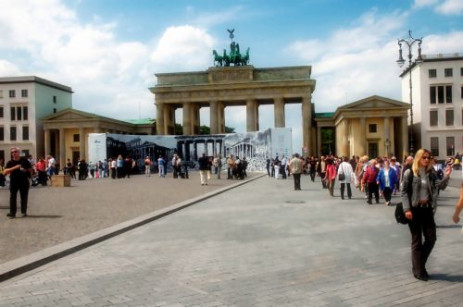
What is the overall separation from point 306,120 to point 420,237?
6381cm

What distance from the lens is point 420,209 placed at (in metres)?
6.22

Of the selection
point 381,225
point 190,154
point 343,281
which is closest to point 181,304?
point 343,281

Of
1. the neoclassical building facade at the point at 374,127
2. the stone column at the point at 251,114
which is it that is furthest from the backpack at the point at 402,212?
the stone column at the point at 251,114

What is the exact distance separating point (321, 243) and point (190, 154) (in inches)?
1492

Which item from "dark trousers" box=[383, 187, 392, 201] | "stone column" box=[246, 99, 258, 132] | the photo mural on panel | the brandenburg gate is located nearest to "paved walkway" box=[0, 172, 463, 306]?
"dark trousers" box=[383, 187, 392, 201]

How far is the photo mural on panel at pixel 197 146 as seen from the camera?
41.5m

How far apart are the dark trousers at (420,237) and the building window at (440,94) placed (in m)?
65.8

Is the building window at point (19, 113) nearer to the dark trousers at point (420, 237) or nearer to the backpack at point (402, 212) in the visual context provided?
the backpack at point (402, 212)

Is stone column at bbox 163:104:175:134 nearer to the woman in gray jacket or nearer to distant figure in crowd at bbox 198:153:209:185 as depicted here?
distant figure in crowd at bbox 198:153:209:185

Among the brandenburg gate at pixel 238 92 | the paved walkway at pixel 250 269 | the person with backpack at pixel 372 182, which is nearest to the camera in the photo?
the paved walkway at pixel 250 269

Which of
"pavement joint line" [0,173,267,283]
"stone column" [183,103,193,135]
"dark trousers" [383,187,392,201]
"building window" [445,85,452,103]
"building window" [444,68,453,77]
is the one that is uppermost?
"building window" [444,68,453,77]

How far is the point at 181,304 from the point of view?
16.4 ft

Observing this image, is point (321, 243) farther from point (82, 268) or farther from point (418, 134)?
point (418, 134)

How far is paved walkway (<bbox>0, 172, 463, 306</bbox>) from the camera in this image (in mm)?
5223
